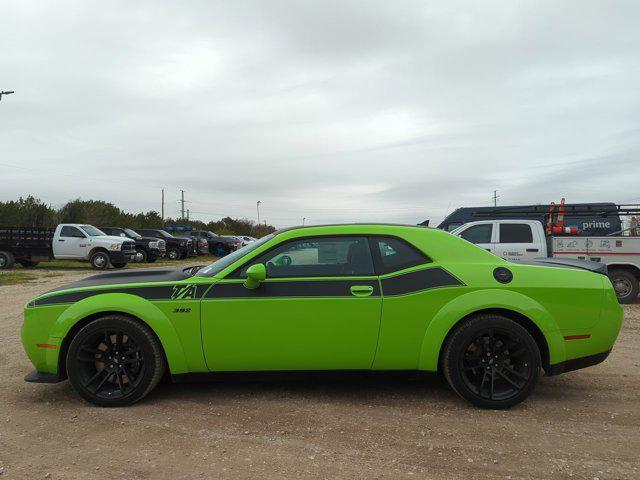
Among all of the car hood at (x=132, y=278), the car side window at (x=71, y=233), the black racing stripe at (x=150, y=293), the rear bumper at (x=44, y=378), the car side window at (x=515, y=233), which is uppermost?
the car side window at (x=71, y=233)

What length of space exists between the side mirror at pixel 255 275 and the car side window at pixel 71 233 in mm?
17084

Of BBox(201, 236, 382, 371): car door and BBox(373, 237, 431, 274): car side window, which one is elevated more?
BBox(373, 237, 431, 274): car side window

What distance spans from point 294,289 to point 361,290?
53 centimetres

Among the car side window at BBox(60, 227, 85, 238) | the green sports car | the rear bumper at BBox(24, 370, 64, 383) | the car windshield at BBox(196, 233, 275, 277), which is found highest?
the car side window at BBox(60, 227, 85, 238)

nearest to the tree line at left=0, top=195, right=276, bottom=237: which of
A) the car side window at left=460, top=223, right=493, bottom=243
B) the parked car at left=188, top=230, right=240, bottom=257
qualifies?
the parked car at left=188, top=230, right=240, bottom=257

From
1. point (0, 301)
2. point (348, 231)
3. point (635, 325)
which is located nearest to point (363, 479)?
point (348, 231)

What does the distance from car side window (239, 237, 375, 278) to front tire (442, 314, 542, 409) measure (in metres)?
0.89

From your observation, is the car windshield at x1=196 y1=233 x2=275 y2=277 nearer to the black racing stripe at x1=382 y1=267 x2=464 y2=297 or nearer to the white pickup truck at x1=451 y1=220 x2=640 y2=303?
the black racing stripe at x1=382 y1=267 x2=464 y2=297

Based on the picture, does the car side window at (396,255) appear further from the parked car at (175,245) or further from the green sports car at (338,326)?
the parked car at (175,245)

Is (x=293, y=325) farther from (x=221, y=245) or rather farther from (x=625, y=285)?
(x=221, y=245)

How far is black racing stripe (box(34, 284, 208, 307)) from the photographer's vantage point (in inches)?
145

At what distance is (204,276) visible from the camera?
12.6 ft

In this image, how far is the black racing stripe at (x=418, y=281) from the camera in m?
3.66

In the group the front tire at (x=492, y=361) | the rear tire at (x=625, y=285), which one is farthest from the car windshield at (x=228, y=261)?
the rear tire at (x=625, y=285)
